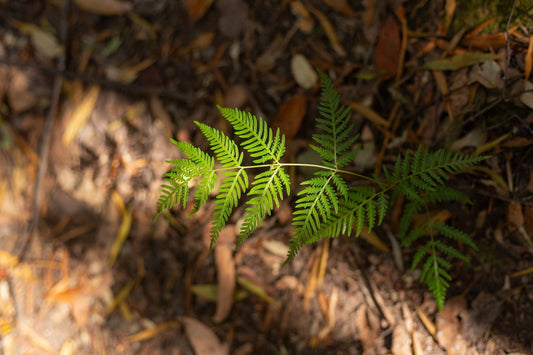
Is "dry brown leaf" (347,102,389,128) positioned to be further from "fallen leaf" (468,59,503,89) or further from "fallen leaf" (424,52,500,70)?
"fallen leaf" (468,59,503,89)

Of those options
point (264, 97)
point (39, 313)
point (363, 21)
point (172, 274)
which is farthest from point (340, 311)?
point (39, 313)

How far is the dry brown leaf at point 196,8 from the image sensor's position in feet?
7.92

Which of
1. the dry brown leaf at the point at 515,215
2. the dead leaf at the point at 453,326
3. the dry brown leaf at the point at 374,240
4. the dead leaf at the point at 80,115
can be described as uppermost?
the dead leaf at the point at 80,115

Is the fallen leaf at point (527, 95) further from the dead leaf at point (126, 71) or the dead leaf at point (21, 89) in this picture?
the dead leaf at point (21, 89)

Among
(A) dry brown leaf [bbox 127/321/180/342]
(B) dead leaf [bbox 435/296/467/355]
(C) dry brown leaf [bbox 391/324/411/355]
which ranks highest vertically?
(B) dead leaf [bbox 435/296/467/355]

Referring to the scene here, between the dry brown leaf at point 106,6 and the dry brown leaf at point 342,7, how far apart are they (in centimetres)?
140

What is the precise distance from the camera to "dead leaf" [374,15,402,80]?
6.50 ft

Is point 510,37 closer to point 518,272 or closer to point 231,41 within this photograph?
point 518,272

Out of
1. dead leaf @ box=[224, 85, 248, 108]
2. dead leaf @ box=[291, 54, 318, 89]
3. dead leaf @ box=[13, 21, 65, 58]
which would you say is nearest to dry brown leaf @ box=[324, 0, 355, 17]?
dead leaf @ box=[291, 54, 318, 89]

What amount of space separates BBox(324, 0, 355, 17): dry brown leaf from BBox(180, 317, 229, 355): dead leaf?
206 cm

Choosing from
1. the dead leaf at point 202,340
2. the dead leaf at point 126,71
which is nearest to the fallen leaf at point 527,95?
the dead leaf at point 202,340

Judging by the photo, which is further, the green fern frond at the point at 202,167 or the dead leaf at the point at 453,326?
the dead leaf at the point at 453,326

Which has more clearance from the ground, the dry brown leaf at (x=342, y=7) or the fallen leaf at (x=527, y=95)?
the dry brown leaf at (x=342, y=7)

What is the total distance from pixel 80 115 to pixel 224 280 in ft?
5.08
